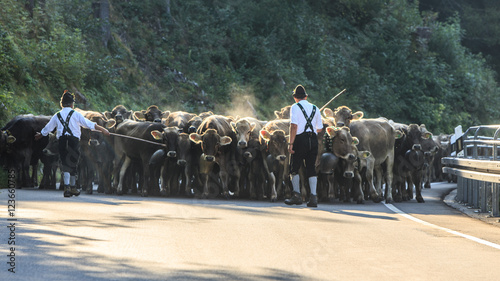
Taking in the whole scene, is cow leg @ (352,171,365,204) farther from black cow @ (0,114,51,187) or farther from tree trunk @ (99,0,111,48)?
tree trunk @ (99,0,111,48)

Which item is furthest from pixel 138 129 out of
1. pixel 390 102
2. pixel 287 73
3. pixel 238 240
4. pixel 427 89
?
A: pixel 427 89

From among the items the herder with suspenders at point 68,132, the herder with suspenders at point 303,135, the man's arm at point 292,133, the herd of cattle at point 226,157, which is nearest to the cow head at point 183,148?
the herd of cattle at point 226,157

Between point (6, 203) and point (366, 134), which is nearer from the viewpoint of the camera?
point (6, 203)

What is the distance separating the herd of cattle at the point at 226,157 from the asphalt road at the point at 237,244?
124 inches

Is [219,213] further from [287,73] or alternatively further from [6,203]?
[287,73]

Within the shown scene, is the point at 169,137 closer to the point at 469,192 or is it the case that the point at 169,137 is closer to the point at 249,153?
the point at 249,153

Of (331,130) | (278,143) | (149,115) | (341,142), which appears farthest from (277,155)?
(149,115)

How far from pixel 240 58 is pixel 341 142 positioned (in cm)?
3008

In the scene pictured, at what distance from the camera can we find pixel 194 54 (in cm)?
4600

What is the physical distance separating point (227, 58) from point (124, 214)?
33.4 metres

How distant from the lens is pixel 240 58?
48.8 m

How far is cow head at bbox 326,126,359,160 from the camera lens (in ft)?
62.7

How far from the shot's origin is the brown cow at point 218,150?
20.1 metres

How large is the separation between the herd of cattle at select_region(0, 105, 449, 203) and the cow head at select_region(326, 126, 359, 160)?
22 millimetres
